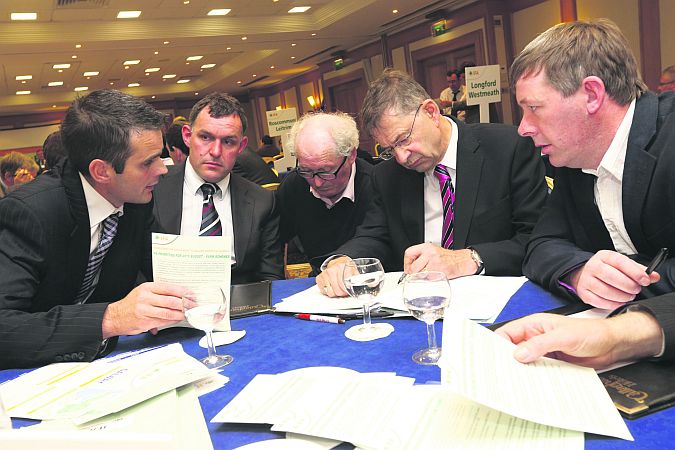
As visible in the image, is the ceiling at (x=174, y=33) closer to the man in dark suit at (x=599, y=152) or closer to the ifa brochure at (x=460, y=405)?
the man in dark suit at (x=599, y=152)

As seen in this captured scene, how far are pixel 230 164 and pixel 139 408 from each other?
6.28ft

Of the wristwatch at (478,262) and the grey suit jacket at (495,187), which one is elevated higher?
the grey suit jacket at (495,187)

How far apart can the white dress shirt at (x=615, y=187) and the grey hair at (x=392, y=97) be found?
767 mm

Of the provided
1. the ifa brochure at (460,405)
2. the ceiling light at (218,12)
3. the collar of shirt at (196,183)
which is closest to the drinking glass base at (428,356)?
the ifa brochure at (460,405)

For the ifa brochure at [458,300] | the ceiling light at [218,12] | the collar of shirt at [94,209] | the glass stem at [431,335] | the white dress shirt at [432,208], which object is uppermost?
the ceiling light at [218,12]

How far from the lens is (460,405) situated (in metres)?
0.95

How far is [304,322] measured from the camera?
163 cm

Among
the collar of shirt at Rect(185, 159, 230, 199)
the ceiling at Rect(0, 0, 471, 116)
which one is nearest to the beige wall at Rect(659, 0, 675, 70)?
the ceiling at Rect(0, 0, 471, 116)

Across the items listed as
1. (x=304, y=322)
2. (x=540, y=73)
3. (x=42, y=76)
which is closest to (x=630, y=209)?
(x=540, y=73)

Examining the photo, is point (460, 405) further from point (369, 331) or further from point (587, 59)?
point (587, 59)

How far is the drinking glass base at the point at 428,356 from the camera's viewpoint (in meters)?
1.21

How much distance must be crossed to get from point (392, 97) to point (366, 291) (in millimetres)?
1096

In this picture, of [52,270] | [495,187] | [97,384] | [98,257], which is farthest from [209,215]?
[97,384]

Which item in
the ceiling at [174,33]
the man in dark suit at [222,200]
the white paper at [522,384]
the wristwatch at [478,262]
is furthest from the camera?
the ceiling at [174,33]
